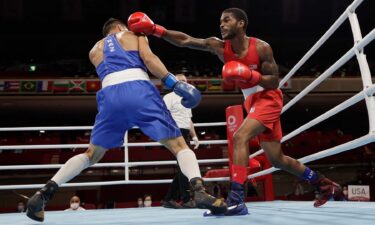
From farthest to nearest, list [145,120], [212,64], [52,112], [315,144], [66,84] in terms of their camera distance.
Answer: [212,64]
[52,112]
[66,84]
[315,144]
[145,120]

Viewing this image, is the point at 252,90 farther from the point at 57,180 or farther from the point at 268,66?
the point at 57,180

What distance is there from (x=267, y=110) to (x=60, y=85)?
34.1 feet

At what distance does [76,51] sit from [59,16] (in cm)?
147

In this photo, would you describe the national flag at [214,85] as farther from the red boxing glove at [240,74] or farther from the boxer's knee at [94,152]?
the boxer's knee at [94,152]

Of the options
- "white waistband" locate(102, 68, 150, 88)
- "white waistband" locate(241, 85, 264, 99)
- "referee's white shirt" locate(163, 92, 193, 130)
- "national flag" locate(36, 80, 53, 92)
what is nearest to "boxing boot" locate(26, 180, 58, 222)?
"white waistband" locate(102, 68, 150, 88)

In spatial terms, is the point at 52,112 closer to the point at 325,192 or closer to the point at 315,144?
the point at 315,144

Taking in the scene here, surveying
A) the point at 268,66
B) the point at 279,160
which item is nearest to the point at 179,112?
the point at 279,160

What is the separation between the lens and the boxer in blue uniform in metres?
1.89

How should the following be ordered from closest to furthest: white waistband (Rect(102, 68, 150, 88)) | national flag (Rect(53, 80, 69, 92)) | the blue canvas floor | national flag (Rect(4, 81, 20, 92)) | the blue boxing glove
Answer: the blue canvas floor < the blue boxing glove < white waistband (Rect(102, 68, 150, 88)) < national flag (Rect(4, 81, 20, 92)) < national flag (Rect(53, 80, 69, 92))

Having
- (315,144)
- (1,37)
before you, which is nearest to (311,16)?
(315,144)

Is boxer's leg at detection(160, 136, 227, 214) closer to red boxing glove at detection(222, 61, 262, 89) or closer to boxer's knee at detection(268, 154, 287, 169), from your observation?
red boxing glove at detection(222, 61, 262, 89)

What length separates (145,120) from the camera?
1.93m

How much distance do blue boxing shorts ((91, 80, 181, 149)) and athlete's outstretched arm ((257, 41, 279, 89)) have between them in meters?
0.65

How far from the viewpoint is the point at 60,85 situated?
11.8 meters
